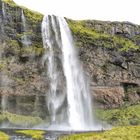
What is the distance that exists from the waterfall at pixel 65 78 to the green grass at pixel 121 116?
5063mm

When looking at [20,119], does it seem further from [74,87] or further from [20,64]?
[74,87]

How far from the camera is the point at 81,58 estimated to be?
127 meters

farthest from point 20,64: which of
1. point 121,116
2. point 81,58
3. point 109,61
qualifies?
point 121,116

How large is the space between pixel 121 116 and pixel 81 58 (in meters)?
22.3

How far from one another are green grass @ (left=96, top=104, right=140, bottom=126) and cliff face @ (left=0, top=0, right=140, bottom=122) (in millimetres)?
3195

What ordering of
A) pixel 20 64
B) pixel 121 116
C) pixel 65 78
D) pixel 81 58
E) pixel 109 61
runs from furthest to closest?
pixel 109 61 < pixel 81 58 < pixel 121 116 < pixel 65 78 < pixel 20 64

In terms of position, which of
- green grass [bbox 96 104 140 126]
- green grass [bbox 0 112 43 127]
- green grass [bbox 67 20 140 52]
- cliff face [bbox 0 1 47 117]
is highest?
green grass [bbox 67 20 140 52]

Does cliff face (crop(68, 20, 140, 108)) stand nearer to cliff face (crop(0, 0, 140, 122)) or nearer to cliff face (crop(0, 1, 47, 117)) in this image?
cliff face (crop(0, 0, 140, 122))

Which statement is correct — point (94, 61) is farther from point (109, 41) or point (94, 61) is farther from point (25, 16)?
point (25, 16)

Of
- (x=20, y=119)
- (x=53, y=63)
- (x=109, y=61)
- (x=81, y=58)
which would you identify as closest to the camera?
(x=20, y=119)

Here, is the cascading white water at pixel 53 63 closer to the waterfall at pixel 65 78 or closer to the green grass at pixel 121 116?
the waterfall at pixel 65 78

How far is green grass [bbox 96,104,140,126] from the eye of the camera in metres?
123

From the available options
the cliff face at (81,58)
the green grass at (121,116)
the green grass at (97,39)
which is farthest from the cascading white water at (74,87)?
the green grass at (121,116)

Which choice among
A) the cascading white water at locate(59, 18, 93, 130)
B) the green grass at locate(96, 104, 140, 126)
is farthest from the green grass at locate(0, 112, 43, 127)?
the green grass at locate(96, 104, 140, 126)
